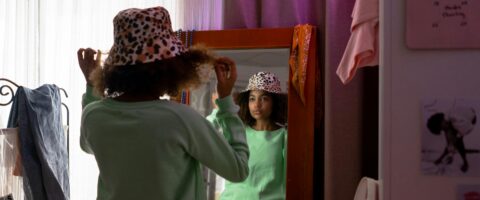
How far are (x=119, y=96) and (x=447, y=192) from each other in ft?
2.36

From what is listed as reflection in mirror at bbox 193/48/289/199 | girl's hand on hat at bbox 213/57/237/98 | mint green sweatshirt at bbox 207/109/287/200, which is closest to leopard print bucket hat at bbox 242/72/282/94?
reflection in mirror at bbox 193/48/289/199

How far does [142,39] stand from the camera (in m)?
0.95

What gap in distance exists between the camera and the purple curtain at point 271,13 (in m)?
1.53

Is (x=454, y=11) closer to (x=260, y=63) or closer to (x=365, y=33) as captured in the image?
(x=365, y=33)

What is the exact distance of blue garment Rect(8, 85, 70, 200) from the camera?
1550 millimetres

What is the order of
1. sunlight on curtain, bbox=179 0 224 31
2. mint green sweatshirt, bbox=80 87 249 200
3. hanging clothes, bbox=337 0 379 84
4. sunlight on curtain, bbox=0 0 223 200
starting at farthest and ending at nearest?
sunlight on curtain, bbox=0 0 223 200 → sunlight on curtain, bbox=179 0 224 31 → hanging clothes, bbox=337 0 379 84 → mint green sweatshirt, bbox=80 87 249 200

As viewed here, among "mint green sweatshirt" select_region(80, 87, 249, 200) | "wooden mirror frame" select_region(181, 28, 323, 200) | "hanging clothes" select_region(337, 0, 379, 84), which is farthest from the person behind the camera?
"wooden mirror frame" select_region(181, 28, 323, 200)

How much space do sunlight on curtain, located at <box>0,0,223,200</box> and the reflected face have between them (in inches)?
27.3

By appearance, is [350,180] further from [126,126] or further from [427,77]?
[126,126]

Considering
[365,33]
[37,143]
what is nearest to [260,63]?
[365,33]

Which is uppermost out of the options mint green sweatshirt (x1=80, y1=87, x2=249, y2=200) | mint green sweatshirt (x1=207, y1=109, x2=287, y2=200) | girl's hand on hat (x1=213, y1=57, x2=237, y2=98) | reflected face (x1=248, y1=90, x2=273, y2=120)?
girl's hand on hat (x1=213, y1=57, x2=237, y2=98)

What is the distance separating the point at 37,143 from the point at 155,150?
0.81 metres

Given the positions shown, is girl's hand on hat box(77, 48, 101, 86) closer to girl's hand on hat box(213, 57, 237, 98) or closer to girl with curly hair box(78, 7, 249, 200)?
girl with curly hair box(78, 7, 249, 200)

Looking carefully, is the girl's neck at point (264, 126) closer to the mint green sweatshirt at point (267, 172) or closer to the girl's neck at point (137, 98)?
the mint green sweatshirt at point (267, 172)
